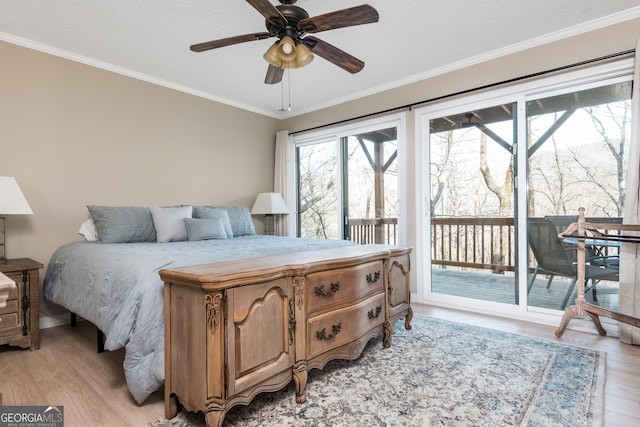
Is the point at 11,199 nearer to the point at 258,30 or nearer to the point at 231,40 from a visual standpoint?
the point at 231,40

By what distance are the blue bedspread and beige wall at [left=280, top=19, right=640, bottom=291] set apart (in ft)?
6.24

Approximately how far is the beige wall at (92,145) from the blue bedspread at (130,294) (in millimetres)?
665

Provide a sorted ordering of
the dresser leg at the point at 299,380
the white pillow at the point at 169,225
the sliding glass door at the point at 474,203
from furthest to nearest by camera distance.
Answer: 1. the sliding glass door at the point at 474,203
2. the white pillow at the point at 169,225
3. the dresser leg at the point at 299,380

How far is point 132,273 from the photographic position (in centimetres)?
177

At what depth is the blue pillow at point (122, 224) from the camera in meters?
2.80

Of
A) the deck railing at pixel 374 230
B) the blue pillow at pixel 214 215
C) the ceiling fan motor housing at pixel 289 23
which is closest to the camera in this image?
the ceiling fan motor housing at pixel 289 23

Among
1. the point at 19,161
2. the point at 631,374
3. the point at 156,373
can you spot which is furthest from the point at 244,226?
the point at 631,374

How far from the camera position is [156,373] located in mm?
1549

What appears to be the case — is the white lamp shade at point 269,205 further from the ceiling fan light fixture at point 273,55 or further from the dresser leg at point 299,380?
the dresser leg at point 299,380

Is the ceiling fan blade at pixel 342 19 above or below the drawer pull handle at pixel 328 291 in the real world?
above

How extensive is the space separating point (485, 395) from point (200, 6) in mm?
2995

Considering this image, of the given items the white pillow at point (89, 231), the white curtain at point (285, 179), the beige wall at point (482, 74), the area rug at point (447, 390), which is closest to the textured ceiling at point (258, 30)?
the beige wall at point (482, 74)

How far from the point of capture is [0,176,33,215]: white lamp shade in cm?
233

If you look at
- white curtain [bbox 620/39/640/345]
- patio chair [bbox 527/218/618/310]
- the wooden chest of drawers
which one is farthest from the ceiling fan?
patio chair [bbox 527/218/618/310]
